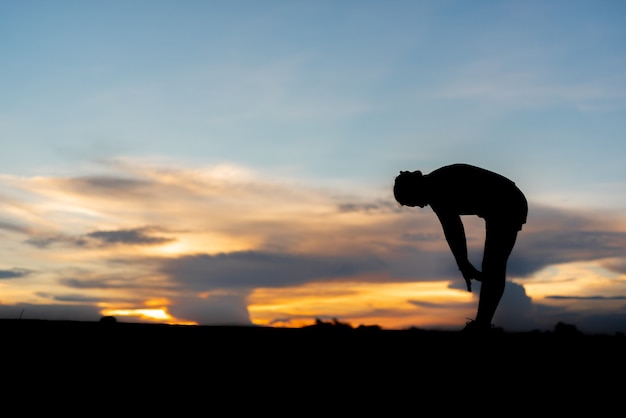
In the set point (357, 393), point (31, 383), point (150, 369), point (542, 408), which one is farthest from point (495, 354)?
point (31, 383)

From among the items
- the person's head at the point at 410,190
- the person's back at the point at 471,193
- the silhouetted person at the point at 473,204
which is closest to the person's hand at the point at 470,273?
the silhouetted person at the point at 473,204

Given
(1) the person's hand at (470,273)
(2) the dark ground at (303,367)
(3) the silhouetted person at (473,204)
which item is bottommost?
(2) the dark ground at (303,367)

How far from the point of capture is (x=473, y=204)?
713cm

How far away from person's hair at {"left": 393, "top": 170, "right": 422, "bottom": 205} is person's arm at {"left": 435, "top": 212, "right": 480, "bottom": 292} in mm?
390

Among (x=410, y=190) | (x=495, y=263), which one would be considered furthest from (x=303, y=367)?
(x=495, y=263)

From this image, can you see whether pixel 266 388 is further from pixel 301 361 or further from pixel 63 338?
pixel 63 338

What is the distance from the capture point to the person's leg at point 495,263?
7031 mm

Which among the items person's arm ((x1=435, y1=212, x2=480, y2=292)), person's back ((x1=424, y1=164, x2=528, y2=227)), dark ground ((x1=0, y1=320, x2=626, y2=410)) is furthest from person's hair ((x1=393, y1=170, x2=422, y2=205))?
dark ground ((x1=0, y1=320, x2=626, y2=410))

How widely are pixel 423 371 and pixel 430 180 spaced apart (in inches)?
97.3

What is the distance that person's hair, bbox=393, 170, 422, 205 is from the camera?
23.1 ft

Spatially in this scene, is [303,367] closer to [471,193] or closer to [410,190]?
[410,190]

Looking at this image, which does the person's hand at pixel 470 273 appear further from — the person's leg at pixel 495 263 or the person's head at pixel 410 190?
the person's head at pixel 410 190

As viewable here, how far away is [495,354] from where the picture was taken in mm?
5625

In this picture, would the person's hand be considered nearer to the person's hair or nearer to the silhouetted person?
the silhouetted person
